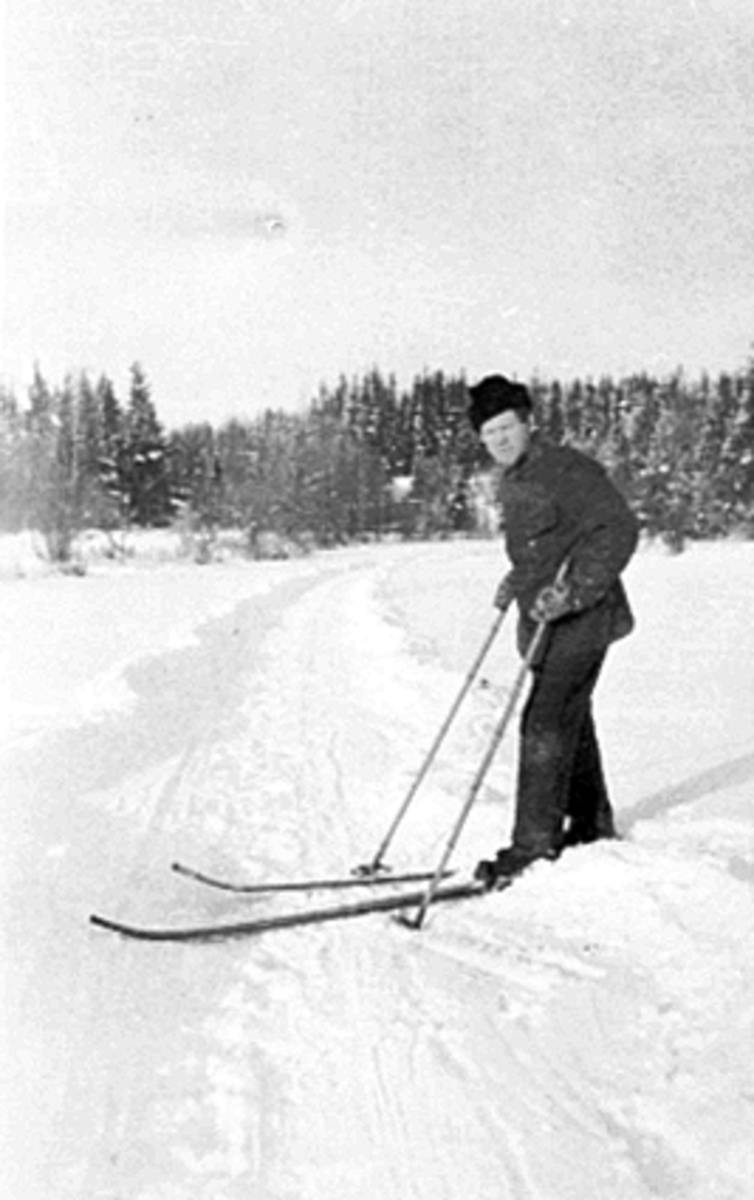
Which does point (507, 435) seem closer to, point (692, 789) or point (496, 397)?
point (496, 397)

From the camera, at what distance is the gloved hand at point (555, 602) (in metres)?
4.29

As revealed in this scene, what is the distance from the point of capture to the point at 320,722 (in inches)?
321

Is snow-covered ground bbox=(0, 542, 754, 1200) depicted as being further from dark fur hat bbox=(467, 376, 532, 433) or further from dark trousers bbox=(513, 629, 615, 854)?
dark fur hat bbox=(467, 376, 532, 433)

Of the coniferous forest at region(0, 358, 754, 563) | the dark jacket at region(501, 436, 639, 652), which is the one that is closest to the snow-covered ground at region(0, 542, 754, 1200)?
the dark jacket at region(501, 436, 639, 652)

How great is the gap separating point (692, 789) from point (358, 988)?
331 cm

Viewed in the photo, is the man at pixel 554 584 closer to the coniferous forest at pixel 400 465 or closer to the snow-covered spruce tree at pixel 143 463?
the coniferous forest at pixel 400 465

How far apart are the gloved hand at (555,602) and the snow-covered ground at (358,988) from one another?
3.25 feet

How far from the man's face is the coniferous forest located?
128 ft

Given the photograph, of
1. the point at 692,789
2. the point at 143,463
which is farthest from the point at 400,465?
the point at 692,789

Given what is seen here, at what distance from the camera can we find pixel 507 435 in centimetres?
448

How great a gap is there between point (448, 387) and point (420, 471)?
12600 mm

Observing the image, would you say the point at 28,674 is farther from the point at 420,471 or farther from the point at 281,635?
the point at 420,471

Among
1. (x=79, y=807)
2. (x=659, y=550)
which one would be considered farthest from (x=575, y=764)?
(x=659, y=550)

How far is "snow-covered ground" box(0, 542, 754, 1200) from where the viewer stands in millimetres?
2381
